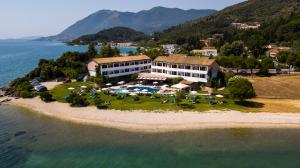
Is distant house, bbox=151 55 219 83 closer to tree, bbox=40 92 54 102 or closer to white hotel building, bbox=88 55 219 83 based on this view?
white hotel building, bbox=88 55 219 83

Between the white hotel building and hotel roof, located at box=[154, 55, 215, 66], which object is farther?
hotel roof, located at box=[154, 55, 215, 66]

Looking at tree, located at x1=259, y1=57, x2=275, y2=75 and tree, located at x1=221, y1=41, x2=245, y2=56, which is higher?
tree, located at x1=221, y1=41, x2=245, y2=56

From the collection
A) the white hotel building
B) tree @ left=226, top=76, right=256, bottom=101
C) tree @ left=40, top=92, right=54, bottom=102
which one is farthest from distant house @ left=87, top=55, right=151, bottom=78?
tree @ left=226, top=76, right=256, bottom=101

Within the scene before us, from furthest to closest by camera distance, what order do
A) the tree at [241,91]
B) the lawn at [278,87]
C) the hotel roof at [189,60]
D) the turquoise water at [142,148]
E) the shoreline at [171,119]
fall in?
1. the hotel roof at [189,60]
2. the lawn at [278,87]
3. the tree at [241,91]
4. the shoreline at [171,119]
5. the turquoise water at [142,148]

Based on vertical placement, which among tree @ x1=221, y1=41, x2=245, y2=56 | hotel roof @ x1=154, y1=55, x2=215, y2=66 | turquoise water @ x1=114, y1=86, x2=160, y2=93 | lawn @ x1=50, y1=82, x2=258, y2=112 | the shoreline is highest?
tree @ x1=221, y1=41, x2=245, y2=56

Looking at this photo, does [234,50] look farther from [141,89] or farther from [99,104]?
[99,104]

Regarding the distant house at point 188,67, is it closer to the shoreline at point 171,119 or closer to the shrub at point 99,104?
the shoreline at point 171,119

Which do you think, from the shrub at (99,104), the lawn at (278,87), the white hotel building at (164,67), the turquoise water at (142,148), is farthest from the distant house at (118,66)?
the lawn at (278,87)
